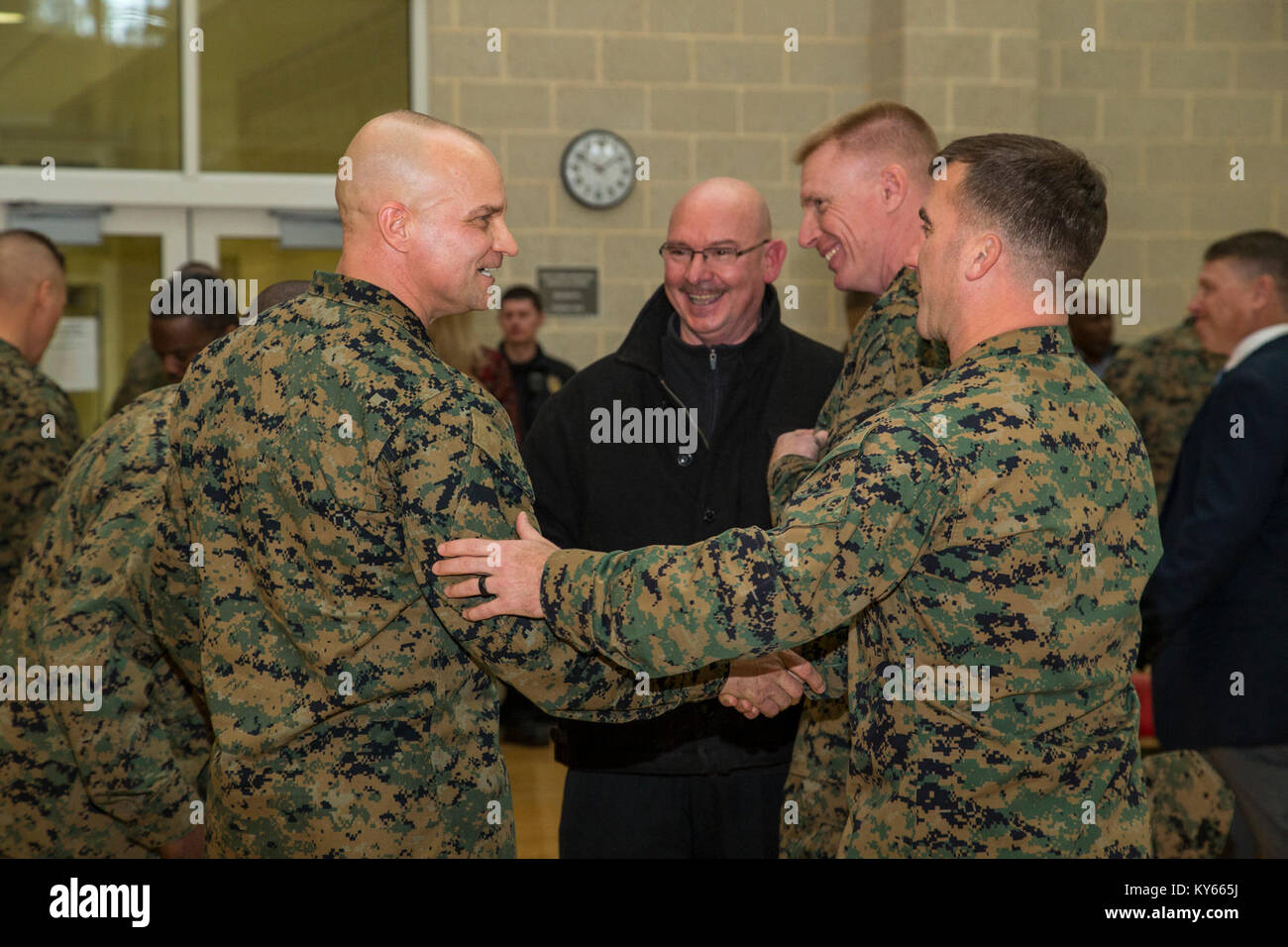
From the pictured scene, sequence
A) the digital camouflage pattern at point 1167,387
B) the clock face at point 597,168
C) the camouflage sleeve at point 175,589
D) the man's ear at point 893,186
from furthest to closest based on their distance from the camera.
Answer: the clock face at point 597,168
the digital camouflage pattern at point 1167,387
the man's ear at point 893,186
the camouflage sleeve at point 175,589

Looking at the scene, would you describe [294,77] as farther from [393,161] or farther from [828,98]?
[393,161]

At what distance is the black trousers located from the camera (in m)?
2.51

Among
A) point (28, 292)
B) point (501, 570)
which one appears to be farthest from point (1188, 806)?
point (28, 292)

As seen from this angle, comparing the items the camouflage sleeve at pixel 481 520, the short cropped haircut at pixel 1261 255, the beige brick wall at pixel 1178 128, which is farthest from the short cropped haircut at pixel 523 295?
the camouflage sleeve at pixel 481 520

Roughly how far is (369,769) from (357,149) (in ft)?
2.80

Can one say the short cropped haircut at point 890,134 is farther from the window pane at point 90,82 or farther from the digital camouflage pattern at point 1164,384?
the window pane at point 90,82

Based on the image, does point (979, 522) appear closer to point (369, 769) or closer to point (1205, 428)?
point (369, 769)

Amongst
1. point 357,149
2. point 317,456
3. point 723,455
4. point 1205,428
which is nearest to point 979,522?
point 317,456

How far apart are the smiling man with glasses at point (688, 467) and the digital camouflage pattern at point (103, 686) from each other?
0.77 m

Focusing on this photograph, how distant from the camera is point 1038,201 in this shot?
1.64 meters

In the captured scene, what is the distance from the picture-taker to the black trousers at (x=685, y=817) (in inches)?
98.7

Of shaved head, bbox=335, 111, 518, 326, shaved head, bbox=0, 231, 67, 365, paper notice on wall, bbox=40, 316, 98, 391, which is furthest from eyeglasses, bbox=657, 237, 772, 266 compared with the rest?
paper notice on wall, bbox=40, 316, 98, 391

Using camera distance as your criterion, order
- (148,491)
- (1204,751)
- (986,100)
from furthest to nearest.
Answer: (986,100)
(1204,751)
(148,491)
